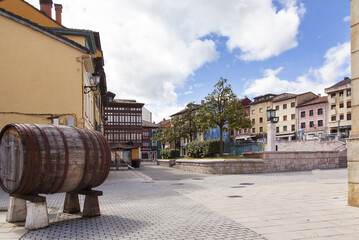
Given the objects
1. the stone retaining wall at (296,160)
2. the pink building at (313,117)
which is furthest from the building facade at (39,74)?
the pink building at (313,117)

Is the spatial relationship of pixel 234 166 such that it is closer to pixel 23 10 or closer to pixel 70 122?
pixel 70 122

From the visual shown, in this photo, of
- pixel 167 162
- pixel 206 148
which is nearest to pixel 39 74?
pixel 206 148

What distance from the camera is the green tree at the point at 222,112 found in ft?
68.9

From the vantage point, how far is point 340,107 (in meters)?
53.9

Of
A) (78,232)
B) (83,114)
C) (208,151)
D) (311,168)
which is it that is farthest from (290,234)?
(208,151)

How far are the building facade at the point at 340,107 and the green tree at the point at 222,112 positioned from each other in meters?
→ 37.4

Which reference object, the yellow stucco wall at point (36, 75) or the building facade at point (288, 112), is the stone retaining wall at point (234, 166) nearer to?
the yellow stucco wall at point (36, 75)

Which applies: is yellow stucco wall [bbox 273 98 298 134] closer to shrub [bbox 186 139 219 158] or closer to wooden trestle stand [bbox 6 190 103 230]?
shrub [bbox 186 139 219 158]

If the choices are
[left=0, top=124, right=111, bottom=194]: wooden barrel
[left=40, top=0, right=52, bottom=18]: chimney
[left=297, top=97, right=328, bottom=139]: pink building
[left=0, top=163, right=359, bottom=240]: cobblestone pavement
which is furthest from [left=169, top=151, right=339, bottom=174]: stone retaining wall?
[left=297, top=97, right=328, bottom=139]: pink building

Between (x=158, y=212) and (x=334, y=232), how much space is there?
10.8 ft

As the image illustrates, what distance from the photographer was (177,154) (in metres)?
41.4

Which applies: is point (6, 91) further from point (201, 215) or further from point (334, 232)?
point (334, 232)

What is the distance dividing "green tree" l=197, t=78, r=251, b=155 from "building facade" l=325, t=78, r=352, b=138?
3740 cm

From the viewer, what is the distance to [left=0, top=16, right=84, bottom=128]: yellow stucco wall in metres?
13.9
